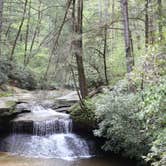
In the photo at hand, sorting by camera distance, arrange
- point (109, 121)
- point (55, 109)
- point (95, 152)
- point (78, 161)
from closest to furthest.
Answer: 1. point (109, 121)
2. point (78, 161)
3. point (95, 152)
4. point (55, 109)

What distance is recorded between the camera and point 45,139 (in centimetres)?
1374

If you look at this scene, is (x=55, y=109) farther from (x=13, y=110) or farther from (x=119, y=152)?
(x=119, y=152)

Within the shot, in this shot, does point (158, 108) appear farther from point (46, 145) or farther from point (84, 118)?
point (46, 145)

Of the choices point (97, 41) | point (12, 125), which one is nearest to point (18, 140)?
point (12, 125)

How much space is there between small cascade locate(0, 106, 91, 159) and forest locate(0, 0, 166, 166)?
1.5 inches

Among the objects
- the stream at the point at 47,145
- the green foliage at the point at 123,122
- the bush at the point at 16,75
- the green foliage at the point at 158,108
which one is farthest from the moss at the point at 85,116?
the bush at the point at 16,75

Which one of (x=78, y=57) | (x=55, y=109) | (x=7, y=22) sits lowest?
(x=55, y=109)

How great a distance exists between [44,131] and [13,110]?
1.71 metres

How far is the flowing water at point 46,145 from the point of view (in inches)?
465

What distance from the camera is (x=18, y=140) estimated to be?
1374cm

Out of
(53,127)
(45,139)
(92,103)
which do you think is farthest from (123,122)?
(53,127)

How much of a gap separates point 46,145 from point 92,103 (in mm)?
2510

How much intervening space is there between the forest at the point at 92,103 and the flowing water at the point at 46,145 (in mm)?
35

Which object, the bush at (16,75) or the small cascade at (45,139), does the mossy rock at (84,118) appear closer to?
the small cascade at (45,139)
